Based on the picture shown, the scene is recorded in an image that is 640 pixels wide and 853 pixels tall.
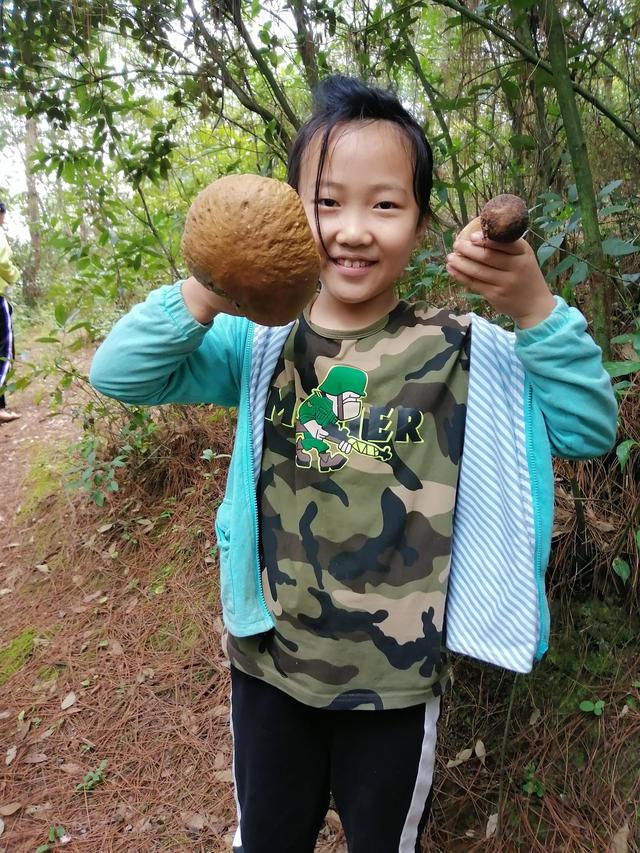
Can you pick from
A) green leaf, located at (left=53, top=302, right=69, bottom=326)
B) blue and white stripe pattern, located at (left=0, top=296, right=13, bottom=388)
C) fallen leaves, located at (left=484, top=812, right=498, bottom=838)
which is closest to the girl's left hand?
fallen leaves, located at (left=484, top=812, right=498, bottom=838)

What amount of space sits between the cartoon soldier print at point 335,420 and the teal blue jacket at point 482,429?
4.3 inches

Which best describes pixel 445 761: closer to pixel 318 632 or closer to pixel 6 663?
pixel 318 632

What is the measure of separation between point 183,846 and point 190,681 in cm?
64

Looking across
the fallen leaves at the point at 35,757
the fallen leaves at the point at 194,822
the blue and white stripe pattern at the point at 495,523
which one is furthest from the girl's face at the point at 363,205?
the fallen leaves at the point at 35,757

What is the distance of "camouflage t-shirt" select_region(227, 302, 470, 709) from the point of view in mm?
1099

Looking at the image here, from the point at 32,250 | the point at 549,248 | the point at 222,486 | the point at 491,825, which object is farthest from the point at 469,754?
the point at 32,250

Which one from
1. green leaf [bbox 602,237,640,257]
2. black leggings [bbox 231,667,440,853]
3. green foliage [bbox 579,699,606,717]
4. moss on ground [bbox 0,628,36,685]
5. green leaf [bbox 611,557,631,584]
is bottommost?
moss on ground [bbox 0,628,36,685]

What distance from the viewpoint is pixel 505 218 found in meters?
0.81

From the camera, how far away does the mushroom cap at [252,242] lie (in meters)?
0.84

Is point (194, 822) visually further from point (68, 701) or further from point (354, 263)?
point (354, 263)

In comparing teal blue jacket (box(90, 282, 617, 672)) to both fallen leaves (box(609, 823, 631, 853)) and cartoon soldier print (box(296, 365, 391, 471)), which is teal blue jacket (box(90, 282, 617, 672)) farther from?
fallen leaves (box(609, 823, 631, 853))

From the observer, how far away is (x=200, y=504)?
3.22 metres

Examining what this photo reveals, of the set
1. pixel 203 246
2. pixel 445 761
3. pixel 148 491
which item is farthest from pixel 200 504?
pixel 203 246

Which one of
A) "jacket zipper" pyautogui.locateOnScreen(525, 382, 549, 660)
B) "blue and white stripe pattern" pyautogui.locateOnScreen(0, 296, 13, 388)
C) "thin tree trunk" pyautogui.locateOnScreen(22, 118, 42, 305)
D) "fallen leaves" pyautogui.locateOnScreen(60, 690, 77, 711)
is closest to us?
"jacket zipper" pyautogui.locateOnScreen(525, 382, 549, 660)
